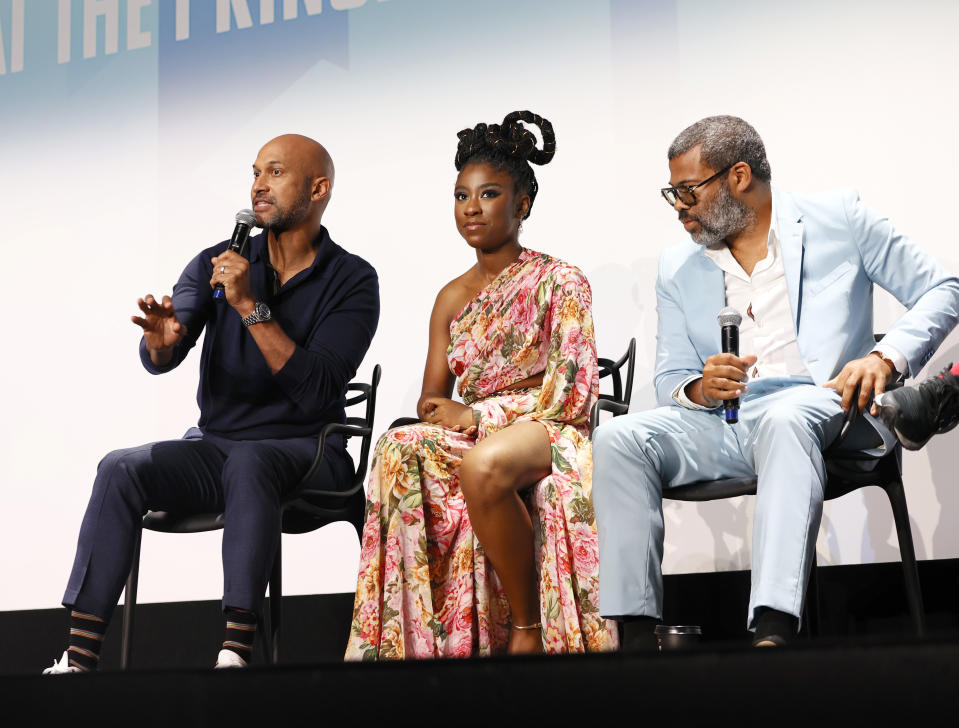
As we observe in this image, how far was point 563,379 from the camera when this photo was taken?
2590 mm

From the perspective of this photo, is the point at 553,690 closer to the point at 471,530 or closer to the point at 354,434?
the point at 471,530

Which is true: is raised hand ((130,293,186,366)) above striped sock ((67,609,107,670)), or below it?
above

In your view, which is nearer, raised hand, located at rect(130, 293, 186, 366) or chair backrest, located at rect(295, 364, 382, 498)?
chair backrest, located at rect(295, 364, 382, 498)

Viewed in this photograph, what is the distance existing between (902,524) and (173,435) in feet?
7.85

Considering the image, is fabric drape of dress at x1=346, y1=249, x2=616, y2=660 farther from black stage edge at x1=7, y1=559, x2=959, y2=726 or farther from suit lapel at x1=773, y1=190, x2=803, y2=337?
black stage edge at x1=7, y1=559, x2=959, y2=726

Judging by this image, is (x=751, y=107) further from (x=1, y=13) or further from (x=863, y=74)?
(x=1, y=13)

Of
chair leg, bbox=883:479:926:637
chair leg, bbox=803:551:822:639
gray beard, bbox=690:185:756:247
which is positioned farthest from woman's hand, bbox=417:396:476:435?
chair leg, bbox=883:479:926:637

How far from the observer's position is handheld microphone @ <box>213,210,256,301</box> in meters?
2.58

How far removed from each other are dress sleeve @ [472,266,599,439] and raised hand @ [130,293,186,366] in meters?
0.78

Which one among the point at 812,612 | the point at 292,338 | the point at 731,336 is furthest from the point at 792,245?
the point at 292,338

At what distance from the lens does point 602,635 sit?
2.38 metres

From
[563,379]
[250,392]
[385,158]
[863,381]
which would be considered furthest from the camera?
[385,158]

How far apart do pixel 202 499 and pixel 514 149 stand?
1.24 m

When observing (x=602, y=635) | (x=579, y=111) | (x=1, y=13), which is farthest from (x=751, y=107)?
(x=1, y=13)
